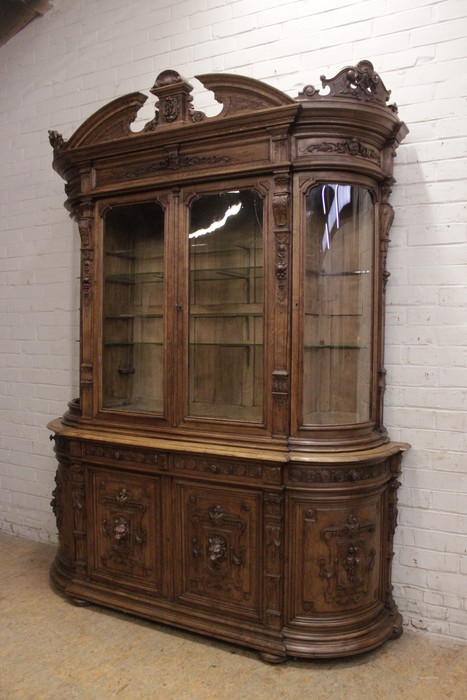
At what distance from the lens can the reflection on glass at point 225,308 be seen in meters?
2.54

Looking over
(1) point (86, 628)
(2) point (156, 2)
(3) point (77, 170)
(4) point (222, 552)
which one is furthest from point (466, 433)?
(2) point (156, 2)

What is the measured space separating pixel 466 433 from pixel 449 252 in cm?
82

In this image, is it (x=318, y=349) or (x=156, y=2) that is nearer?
(x=318, y=349)

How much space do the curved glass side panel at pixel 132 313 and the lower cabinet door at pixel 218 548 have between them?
21.1 inches

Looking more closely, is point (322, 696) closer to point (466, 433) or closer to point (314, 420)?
point (314, 420)

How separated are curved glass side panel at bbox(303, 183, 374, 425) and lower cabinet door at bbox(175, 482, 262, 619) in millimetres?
514

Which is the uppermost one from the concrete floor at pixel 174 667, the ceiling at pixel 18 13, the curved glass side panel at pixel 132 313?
the ceiling at pixel 18 13

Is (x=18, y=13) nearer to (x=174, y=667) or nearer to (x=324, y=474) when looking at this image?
(x=324, y=474)

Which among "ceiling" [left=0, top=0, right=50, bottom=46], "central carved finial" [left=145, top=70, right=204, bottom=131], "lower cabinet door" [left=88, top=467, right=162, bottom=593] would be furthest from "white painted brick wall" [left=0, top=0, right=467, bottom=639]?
"lower cabinet door" [left=88, top=467, right=162, bottom=593]

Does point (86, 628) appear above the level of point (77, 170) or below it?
below

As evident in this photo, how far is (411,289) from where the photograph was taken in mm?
2613

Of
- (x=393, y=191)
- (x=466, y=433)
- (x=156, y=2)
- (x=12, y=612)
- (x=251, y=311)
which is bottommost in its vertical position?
(x=12, y=612)

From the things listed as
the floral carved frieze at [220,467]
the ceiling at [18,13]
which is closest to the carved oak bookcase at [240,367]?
the floral carved frieze at [220,467]

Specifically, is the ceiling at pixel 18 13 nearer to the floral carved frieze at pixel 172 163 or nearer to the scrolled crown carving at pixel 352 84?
the floral carved frieze at pixel 172 163
